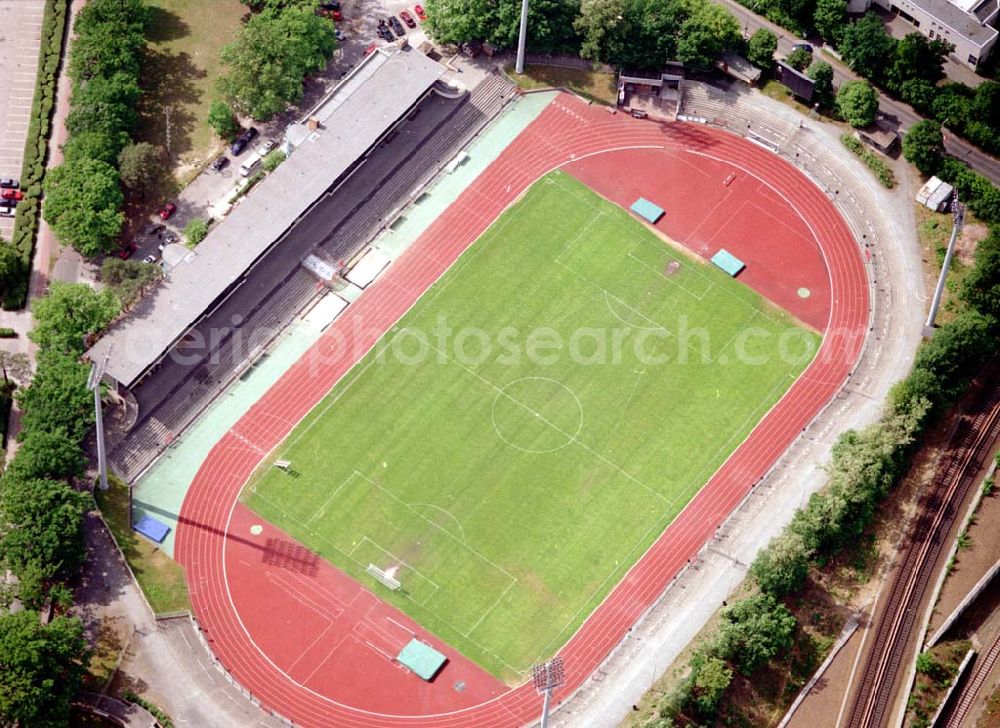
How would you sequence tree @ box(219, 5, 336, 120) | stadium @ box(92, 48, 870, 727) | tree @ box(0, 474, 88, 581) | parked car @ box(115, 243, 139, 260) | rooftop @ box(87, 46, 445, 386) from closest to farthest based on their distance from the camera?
1. tree @ box(0, 474, 88, 581)
2. stadium @ box(92, 48, 870, 727)
3. rooftop @ box(87, 46, 445, 386)
4. parked car @ box(115, 243, 139, 260)
5. tree @ box(219, 5, 336, 120)

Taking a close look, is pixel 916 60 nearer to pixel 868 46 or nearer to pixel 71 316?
pixel 868 46

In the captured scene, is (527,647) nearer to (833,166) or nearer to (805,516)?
(805,516)

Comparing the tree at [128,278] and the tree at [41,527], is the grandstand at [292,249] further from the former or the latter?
the tree at [41,527]

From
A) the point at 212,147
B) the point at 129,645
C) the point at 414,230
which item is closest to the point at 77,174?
the point at 212,147

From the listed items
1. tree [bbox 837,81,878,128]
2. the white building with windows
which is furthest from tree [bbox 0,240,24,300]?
the white building with windows

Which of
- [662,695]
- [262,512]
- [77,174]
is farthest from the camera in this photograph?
[77,174]

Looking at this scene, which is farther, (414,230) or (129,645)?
(414,230)

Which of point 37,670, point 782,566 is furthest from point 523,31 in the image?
point 37,670

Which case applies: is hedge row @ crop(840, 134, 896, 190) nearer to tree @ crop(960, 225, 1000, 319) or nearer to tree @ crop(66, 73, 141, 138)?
tree @ crop(960, 225, 1000, 319)
